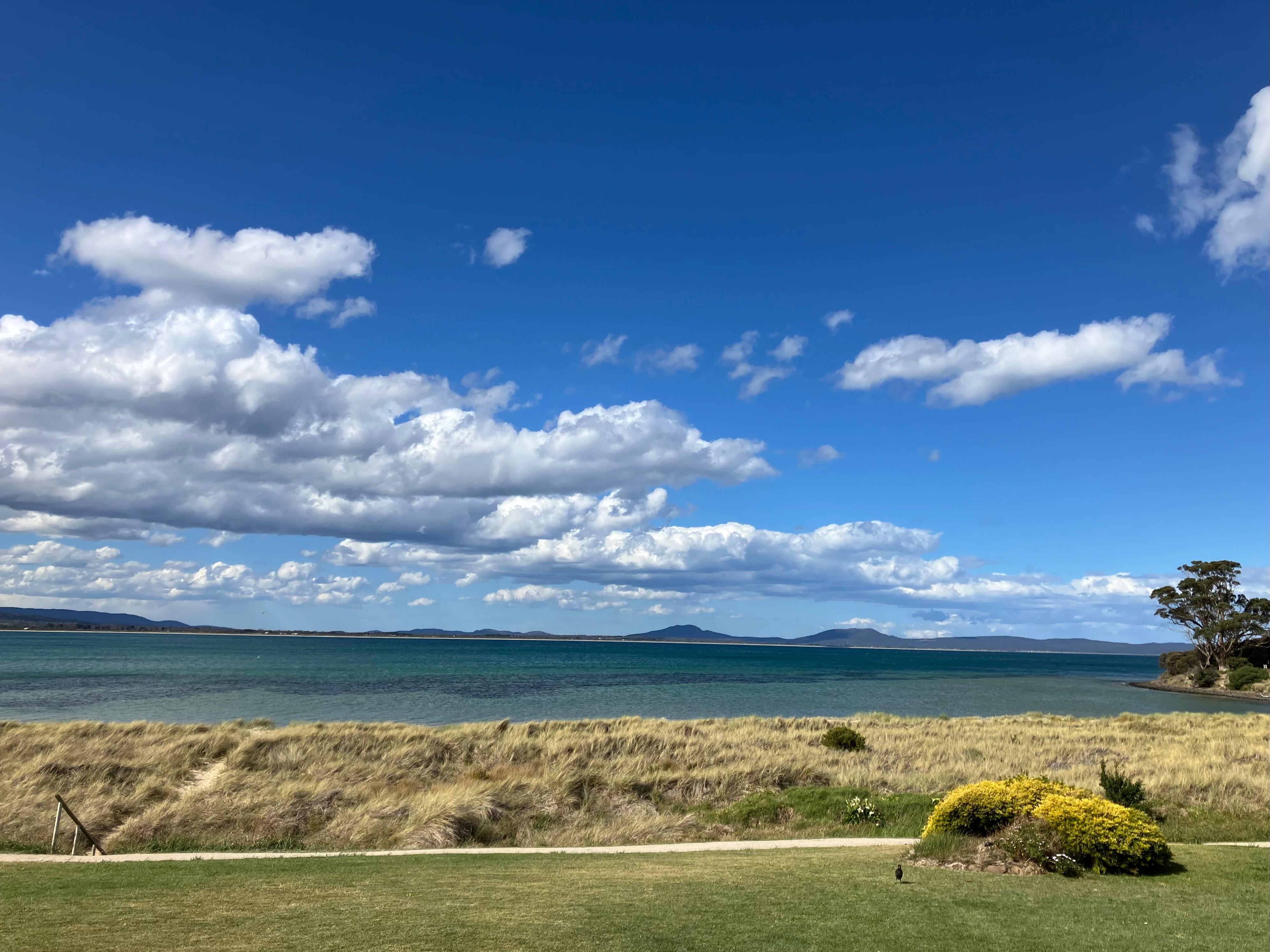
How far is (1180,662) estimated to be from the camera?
9125 centimetres

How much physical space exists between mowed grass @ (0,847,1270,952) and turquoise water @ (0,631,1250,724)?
104 ft

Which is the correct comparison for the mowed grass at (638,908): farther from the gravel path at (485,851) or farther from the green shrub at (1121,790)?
the green shrub at (1121,790)

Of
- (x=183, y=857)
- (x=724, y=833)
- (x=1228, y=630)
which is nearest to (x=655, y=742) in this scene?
(x=724, y=833)

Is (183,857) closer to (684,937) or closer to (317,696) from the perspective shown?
(684,937)

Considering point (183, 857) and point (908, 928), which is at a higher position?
point (908, 928)

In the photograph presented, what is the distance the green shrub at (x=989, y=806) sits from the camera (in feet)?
41.5

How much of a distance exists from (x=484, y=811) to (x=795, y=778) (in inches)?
346

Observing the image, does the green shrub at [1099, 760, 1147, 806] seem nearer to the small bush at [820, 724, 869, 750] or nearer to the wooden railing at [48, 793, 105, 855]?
the small bush at [820, 724, 869, 750]

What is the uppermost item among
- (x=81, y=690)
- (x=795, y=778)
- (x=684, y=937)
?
(x=684, y=937)

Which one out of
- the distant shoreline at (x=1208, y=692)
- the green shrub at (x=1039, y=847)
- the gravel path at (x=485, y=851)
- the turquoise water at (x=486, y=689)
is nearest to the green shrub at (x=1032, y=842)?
the green shrub at (x=1039, y=847)

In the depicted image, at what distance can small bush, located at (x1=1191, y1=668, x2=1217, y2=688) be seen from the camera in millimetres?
80125

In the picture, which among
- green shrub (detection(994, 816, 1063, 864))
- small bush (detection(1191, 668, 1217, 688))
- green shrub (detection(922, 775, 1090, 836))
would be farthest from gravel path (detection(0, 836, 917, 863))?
small bush (detection(1191, 668, 1217, 688))

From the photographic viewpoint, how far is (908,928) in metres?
8.48

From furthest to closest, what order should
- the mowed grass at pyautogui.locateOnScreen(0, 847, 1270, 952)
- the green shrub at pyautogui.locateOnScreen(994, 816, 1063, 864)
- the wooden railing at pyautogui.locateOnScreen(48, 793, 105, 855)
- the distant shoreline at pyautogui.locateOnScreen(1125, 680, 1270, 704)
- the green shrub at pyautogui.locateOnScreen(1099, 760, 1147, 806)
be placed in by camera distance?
the distant shoreline at pyautogui.locateOnScreen(1125, 680, 1270, 704) → the green shrub at pyautogui.locateOnScreen(1099, 760, 1147, 806) → the wooden railing at pyautogui.locateOnScreen(48, 793, 105, 855) → the green shrub at pyautogui.locateOnScreen(994, 816, 1063, 864) → the mowed grass at pyautogui.locateOnScreen(0, 847, 1270, 952)
